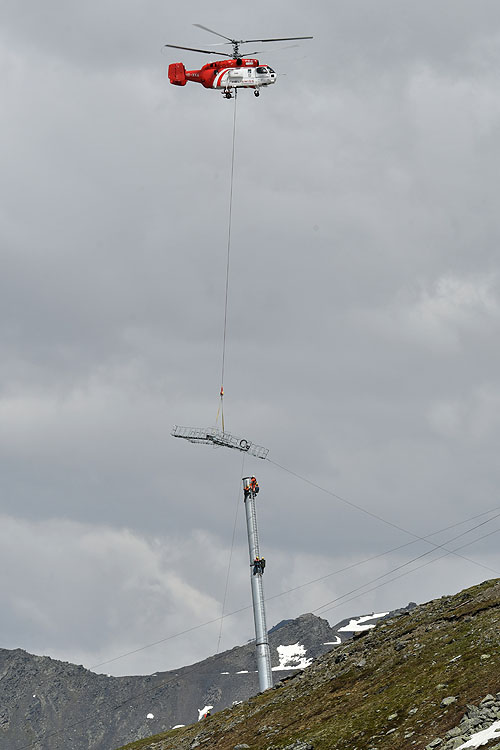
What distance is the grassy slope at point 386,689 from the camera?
51438mm

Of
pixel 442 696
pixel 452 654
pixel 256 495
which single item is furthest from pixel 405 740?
pixel 256 495

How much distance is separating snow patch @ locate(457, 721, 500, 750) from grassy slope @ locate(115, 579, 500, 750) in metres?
3.58

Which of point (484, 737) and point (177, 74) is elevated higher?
point (177, 74)

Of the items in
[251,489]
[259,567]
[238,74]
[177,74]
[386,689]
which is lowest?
[386,689]

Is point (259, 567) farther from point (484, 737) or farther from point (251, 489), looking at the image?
point (484, 737)

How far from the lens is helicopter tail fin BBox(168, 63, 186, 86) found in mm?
105062

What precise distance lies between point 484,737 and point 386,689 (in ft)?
64.8

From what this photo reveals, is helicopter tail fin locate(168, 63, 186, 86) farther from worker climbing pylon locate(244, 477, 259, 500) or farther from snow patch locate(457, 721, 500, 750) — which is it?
snow patch locate(457, 721, 500, 750)

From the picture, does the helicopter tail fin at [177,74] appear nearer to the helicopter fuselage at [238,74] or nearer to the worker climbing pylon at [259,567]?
the helicopter fuselage at [238,74]

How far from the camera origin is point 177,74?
346 feet

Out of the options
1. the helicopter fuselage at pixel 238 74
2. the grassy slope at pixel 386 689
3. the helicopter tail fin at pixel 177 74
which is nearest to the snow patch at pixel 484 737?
the grassy slope at pixel 386 689

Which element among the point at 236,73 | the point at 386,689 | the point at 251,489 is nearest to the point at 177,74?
the point at 236,73

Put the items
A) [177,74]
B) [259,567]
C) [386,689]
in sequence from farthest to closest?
[259,567] → [177,74] → [386,689]

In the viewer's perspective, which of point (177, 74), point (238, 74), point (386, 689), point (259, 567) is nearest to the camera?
point (386, 689)
